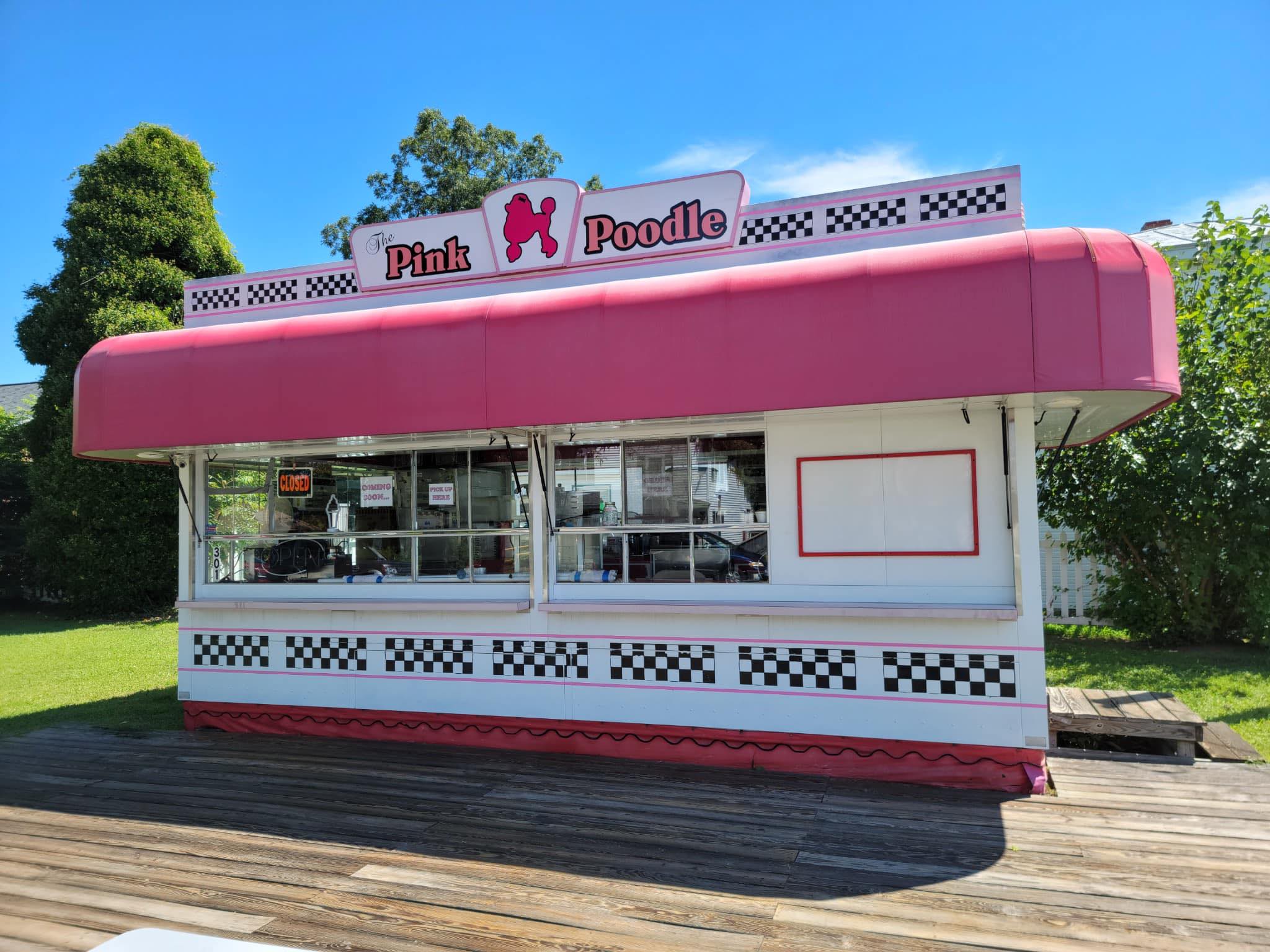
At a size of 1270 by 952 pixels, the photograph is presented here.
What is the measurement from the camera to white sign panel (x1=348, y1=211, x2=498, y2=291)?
6539 mm

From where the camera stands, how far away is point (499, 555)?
6.39 m

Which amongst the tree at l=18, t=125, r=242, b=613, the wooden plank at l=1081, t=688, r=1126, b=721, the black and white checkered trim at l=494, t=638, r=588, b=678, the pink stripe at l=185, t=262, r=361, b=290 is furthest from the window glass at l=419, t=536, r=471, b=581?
the tree at l=18, t=125, r=242, b=613

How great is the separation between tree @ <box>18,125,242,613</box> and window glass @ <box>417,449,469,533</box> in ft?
36.3

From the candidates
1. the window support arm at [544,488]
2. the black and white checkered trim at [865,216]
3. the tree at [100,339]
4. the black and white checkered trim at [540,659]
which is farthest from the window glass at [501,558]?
the tree at [100,339]

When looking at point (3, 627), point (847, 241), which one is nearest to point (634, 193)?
point (847, 241)

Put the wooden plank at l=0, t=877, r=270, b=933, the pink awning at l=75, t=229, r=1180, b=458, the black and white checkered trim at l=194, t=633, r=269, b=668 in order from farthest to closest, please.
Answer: the black and white checkered trim at l=194, t=633, r=269, b=668 → the pink awning at l=75, t=229, r=1180, b=458 → the wooden plank at l=0, t=877, r=270, b=933

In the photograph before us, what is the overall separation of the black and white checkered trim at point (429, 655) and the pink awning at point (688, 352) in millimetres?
1701

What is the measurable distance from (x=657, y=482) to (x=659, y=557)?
0.54 meters

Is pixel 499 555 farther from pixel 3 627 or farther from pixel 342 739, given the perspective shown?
pixel 3 627

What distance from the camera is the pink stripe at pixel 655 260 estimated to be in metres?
5.43

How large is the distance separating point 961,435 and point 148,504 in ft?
49.2

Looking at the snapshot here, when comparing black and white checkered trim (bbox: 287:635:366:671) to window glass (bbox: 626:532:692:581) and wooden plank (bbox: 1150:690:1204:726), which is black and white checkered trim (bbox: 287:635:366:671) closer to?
window glass (bbox: 626:532:692:581)

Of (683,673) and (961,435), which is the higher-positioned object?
(961,435)

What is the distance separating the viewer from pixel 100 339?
605 inches
